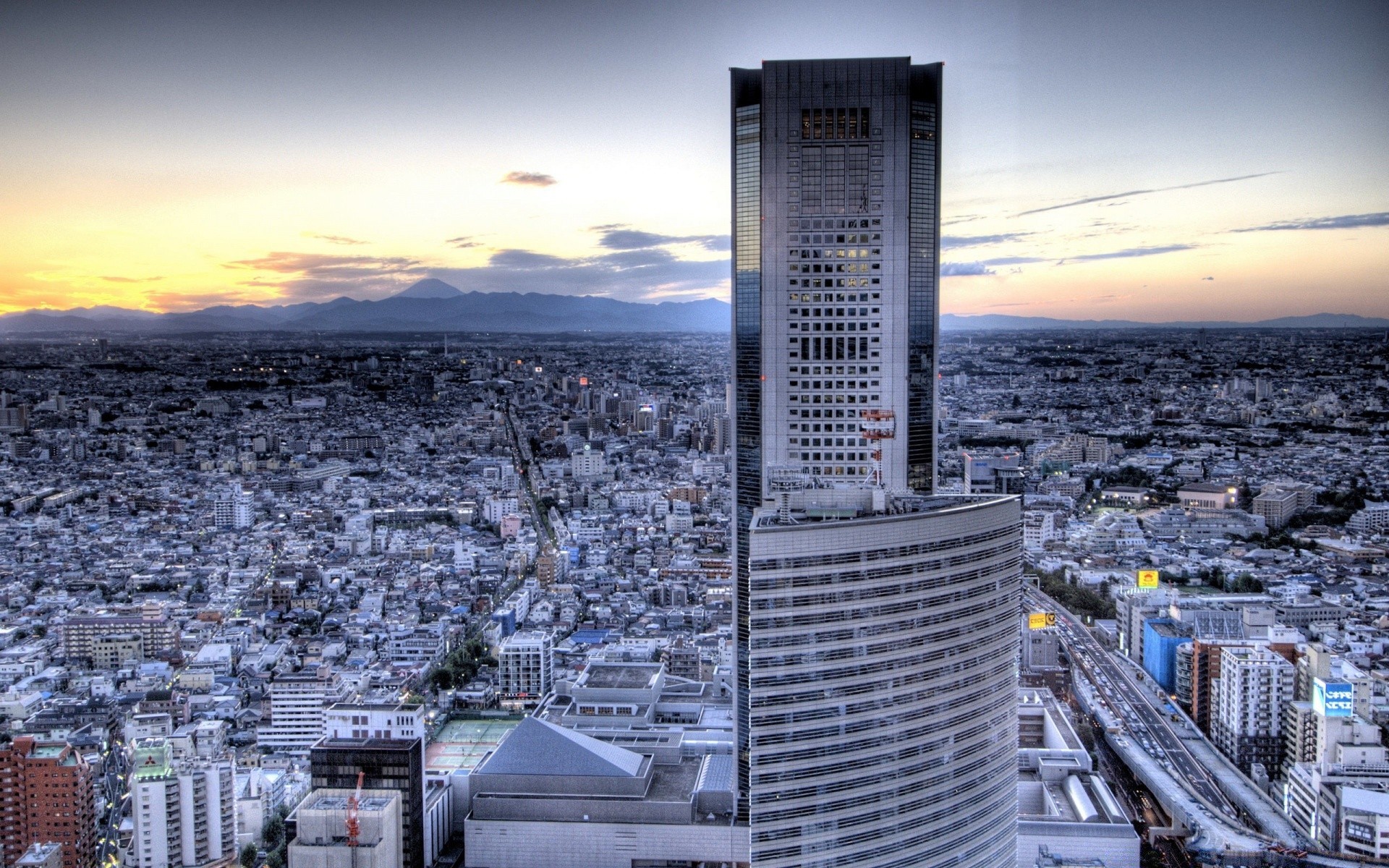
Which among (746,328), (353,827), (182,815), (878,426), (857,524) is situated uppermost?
(746,328)

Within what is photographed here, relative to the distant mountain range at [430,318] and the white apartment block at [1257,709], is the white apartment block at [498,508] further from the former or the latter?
the white apartment block at [1257,709]

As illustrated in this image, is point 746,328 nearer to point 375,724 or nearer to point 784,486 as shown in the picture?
point 784,486

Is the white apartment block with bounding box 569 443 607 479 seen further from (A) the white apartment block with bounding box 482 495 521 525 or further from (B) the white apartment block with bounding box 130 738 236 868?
(B) the white apartment block with bounding box 130 738 236 868

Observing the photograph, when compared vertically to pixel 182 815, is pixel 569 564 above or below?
below

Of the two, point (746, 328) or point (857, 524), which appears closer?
point (857, 524)

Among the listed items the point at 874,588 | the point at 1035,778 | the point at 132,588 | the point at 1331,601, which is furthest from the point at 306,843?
the point at 1331,601

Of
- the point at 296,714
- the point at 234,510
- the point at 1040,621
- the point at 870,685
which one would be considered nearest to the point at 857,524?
the point at 870,685

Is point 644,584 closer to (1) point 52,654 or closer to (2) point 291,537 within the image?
(2) point 291,537

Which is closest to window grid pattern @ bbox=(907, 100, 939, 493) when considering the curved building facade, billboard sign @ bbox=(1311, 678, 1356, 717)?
the curved building facade
